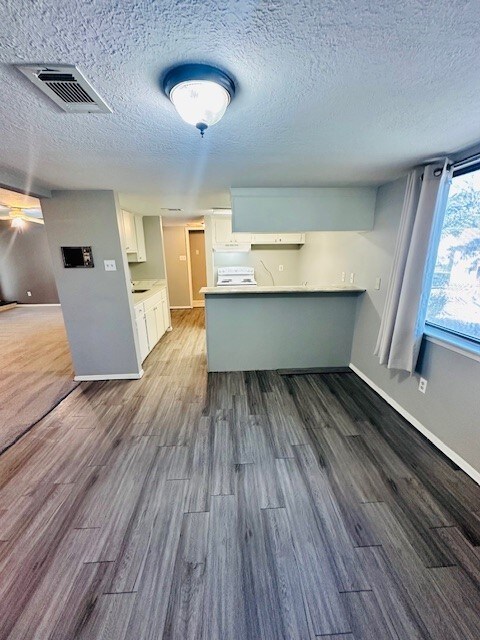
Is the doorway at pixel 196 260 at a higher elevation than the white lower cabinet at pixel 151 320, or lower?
higher

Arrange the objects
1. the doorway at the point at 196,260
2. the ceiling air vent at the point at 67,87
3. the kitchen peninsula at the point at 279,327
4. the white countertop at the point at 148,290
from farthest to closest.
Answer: the doorway at the point at 196,260, the white countertop at the point at 148,290, the kitchen peninsula at the point at 279,327, the ceiling air vent at the point at 67,87

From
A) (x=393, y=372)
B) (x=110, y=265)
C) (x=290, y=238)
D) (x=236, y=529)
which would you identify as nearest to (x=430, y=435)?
(x=393, y=372)

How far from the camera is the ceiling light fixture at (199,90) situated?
884mm

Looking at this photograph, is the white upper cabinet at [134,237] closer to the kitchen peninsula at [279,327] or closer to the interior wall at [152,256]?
the interior wall at [152,256]

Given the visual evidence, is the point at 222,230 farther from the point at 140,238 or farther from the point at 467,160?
the point at 467,160

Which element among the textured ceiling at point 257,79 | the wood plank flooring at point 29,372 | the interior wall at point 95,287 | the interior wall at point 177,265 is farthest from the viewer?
the interior wall at point 177,265

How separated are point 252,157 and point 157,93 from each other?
886 millimetres

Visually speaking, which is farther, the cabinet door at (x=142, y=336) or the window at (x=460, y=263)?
the cabinet door at (x=142, y=336)

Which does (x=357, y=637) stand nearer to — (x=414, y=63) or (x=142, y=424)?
(x=142, y=424)

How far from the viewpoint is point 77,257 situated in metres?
2.72

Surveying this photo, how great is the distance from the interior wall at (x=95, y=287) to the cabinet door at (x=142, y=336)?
232mm

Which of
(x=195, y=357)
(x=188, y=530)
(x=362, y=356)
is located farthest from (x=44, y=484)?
(x=362, y=356)

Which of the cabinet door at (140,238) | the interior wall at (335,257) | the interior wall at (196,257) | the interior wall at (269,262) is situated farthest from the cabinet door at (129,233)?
the interior wall at (335,257)

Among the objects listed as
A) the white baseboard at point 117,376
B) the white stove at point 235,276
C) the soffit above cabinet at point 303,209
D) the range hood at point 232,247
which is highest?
the soffit above cabinet at point 303,209
